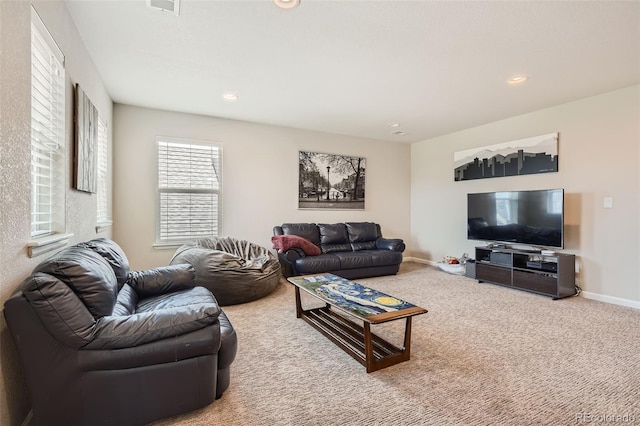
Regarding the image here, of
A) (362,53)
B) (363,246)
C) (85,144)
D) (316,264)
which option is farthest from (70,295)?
(363,246)

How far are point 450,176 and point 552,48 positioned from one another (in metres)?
3.20

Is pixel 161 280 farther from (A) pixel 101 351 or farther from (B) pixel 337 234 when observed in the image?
(B) pixel 337 234

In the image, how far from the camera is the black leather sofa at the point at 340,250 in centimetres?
454

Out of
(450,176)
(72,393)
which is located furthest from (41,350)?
(450,176)

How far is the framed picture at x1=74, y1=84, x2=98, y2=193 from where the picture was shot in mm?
2365

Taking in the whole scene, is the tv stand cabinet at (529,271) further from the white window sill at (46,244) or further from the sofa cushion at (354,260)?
the white window sill at (46,244)

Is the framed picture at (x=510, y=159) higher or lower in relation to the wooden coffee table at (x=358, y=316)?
higher

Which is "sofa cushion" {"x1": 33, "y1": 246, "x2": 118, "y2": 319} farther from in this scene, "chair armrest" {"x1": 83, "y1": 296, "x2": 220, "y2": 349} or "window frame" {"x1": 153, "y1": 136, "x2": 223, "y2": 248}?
"window frame" {"x1": 153, "y1": 136, "x2": 223, "y2": 248}

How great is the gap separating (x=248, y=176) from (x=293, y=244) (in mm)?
1432

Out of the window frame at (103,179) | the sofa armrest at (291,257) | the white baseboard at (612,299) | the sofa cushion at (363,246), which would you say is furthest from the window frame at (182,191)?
the white baseboard at (612,299)

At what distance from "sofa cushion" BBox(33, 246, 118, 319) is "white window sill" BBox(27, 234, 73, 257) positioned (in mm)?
92

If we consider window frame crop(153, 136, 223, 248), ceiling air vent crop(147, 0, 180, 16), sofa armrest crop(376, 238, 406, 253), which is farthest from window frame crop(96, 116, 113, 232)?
sofa armrest crop(376, 238, 406, 253)

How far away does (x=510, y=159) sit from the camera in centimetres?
474

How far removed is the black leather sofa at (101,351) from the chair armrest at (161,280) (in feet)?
2.53
